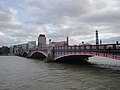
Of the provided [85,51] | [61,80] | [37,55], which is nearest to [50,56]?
[85,51]

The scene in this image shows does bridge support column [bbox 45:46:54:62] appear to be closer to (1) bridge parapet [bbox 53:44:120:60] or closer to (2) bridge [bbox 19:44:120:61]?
(2) bridge [bbox 19:44:120:61]

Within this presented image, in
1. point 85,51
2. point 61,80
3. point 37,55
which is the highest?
point 85,51

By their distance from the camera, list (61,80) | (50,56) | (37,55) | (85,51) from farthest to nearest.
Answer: (37,55), (50,56), (85,51), (61,80)

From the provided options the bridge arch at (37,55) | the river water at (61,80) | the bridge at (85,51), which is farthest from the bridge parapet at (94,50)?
the bridge arch at (37,55)

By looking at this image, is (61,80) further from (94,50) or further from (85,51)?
(85,51)

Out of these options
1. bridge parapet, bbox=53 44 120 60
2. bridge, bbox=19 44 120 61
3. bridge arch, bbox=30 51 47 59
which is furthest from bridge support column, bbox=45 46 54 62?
bridge arch, bbox=30 51 47 59

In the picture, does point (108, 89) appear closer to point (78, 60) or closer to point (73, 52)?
point (73, 52)

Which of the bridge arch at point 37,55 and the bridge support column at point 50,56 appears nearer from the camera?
the bridge support column at point 50,56

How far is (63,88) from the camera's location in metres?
22.3

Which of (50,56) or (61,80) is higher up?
(50,56)

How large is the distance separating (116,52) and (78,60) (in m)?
30.8

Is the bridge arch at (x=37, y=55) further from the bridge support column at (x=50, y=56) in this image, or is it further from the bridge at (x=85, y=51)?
the bridge at (x=85, y=51)

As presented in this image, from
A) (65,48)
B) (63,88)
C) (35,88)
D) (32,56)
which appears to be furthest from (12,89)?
(32,56)

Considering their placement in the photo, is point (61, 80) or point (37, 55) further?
point (37, 55)
